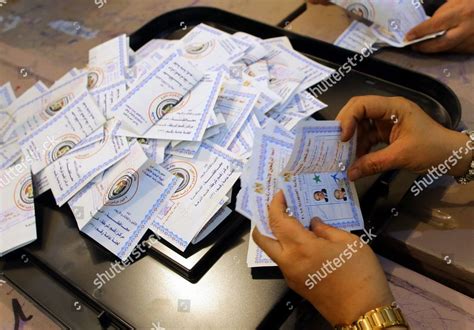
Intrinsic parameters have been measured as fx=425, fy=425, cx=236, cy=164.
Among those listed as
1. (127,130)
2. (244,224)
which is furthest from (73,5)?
(244,224)

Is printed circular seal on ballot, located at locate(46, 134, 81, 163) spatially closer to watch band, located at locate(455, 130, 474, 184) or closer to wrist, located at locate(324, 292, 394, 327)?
wrist, located at locate(324, 292, 394, 327)

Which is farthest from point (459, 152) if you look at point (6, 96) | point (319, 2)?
point (6, 96)

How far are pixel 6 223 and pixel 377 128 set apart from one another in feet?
2.33

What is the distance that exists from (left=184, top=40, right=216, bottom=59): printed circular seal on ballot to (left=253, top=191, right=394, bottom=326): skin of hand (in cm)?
52

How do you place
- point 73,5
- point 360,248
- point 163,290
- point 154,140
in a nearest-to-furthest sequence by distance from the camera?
point 360,248 < point 163,290 < point 154,140 < point 73,5

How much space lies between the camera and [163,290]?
70 centimetres

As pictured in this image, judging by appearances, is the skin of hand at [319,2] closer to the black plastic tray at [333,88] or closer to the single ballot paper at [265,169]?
the black plastic tray at [333,88]

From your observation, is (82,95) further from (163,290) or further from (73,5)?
(73,5)

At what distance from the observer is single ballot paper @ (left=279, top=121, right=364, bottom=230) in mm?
649

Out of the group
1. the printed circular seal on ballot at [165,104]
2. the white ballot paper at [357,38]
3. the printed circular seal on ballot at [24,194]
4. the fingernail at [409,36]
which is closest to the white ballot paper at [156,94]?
the printed circular seal on ballot at [165,104]
